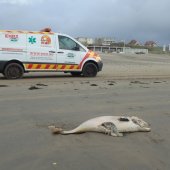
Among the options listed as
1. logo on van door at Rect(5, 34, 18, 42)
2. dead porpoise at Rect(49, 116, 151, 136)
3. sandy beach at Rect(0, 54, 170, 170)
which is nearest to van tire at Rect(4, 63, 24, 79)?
logo on van door at Rect(5, 34, 18, 42)

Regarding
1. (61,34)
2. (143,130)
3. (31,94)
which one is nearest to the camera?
(143,130)

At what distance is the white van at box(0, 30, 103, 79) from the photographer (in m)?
16.5

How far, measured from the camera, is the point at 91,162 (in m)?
5.18

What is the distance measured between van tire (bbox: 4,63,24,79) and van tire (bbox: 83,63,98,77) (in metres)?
2.93

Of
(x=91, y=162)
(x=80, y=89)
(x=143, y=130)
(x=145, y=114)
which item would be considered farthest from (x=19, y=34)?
(x=91, y=162)

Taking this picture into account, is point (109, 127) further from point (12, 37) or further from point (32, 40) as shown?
point (32, 40)

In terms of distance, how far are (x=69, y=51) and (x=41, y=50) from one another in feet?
4.19

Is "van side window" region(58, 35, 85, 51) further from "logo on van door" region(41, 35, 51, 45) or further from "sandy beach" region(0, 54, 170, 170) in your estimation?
"sandy beach" region(0, 54, 170, 170)

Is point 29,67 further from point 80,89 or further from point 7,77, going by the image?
point 80,89

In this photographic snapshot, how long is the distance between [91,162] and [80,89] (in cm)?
758

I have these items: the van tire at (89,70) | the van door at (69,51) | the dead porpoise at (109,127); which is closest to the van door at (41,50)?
the van door at (69,51)

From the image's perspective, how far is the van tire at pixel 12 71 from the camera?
16.5 metres

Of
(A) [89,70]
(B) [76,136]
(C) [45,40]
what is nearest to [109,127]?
(B) [76,136]

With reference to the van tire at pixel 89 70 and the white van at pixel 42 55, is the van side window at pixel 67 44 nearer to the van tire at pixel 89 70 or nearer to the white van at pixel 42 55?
the white van at pixel 42 55
